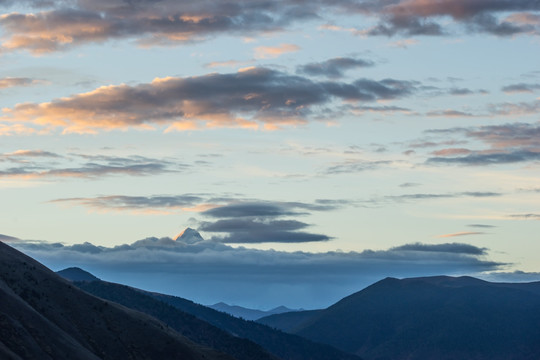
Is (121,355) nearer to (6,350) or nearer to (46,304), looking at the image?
(46,304)

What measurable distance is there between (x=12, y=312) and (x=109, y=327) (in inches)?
1667

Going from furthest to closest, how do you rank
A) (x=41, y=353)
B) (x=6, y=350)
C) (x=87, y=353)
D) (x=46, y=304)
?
1. (x=46, y=304)
2. (x=87, y=353)
3. (x=41, y=353)
4. (x=6, y=350)

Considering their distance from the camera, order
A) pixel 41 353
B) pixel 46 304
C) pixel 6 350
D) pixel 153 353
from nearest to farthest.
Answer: pixel 6 350 < pixel 41 353 < pixel 46 304 < pixel 153 353

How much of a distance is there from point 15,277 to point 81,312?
16.5 m

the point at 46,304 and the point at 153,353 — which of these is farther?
the point at 153,353

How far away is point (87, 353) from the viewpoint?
166 metres

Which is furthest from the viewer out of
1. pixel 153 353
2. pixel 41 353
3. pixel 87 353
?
pixel 153 353

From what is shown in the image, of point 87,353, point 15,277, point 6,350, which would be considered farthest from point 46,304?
point 6,350

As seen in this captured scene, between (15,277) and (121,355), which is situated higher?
(15,277)

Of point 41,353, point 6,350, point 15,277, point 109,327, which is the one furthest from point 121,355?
point 6,350

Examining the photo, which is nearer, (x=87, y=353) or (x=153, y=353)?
(x=87, y=353)

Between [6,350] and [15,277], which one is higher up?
[15,277]

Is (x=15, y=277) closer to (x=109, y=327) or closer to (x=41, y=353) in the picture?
(x=109, y=327)

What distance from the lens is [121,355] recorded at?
18825cm
